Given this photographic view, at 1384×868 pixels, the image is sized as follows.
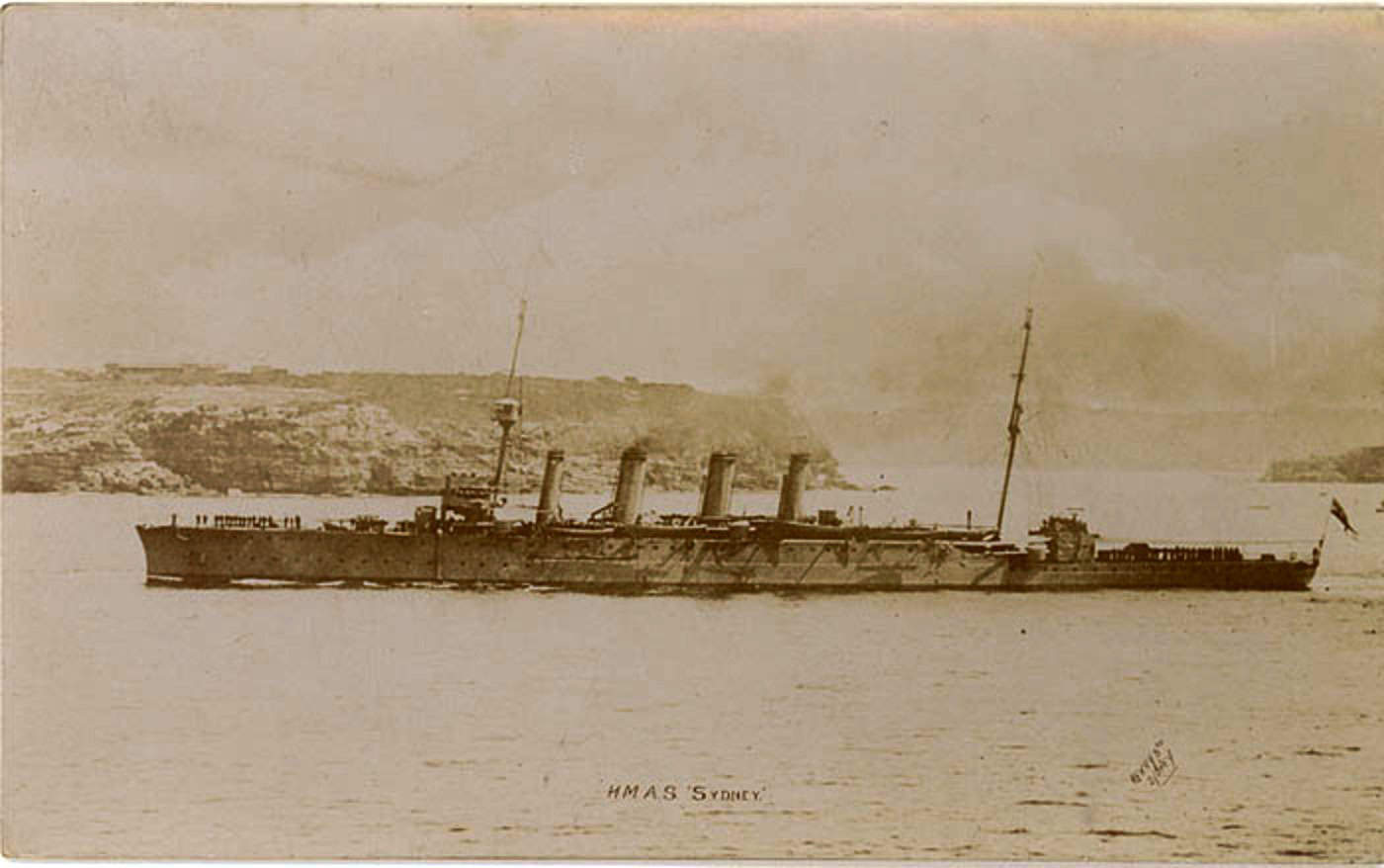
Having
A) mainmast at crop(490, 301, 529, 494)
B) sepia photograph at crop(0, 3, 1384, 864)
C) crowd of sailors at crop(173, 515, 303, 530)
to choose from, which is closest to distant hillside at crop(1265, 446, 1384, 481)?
sepia photograph at crop(0, 3, 1384, 864)

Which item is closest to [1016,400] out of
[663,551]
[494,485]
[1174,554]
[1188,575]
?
[1174,554]

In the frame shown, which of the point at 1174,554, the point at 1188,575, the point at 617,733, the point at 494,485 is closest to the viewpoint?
the point at 617,733

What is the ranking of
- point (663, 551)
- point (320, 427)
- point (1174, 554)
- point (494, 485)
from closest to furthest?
point (320, 427) → point (494, 485) → point (1174, 554) → point (663, 551)

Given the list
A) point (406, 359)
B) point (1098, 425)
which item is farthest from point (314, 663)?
point (1098, 425)

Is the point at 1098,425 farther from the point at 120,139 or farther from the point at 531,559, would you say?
the point at 120,139

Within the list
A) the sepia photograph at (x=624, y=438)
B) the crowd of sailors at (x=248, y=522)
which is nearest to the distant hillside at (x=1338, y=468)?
the sepia photograph at (x=624, y=438)

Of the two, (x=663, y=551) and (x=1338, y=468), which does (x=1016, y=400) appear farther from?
(x=663, y=551)

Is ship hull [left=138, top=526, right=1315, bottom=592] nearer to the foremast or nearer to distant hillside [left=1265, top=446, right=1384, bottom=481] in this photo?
the foremast
